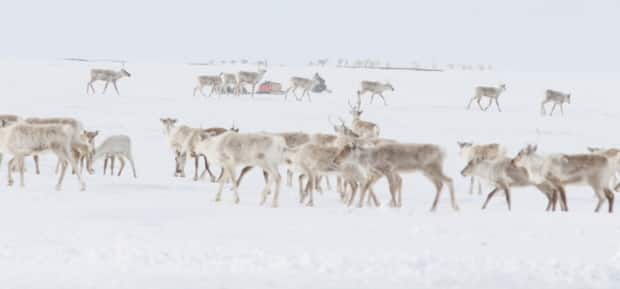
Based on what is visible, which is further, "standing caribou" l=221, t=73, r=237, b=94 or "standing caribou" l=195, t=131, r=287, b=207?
"standing caribou" l=221, t=73, r=237, b=94

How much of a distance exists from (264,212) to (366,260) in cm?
337

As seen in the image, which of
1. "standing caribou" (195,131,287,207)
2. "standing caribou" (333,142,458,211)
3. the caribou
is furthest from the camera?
the caribou

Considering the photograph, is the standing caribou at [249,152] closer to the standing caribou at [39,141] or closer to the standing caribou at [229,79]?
the standing caribou at [39,141]

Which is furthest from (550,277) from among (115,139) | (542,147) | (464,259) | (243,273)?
(542,147)

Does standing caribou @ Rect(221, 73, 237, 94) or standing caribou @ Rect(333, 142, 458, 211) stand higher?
standing caribou @ Rect(221, 73, 237, 94)

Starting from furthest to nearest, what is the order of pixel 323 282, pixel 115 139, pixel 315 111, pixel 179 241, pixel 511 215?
pixel 315 111
pixel 115 139
pixel 511 215
pixel 179 241
pixel 323 282

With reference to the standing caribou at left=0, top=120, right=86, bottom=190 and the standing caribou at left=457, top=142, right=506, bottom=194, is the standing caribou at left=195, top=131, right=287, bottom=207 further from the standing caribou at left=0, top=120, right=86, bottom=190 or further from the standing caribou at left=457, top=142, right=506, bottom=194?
the standing caribou at left=457, top=142, right=506, bottom=194

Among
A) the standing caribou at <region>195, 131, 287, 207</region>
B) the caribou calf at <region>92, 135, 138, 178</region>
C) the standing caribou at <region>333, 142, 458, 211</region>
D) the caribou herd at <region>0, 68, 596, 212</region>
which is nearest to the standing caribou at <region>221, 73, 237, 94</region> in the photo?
the caribou calf at <region>92, 135, 138, 178</region>

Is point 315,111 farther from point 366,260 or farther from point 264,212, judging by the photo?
point 366,260

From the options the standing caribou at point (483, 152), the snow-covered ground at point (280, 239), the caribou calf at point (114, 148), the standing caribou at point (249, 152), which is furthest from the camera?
the caribou calf at point (114, 148)

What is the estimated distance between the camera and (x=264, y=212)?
33.3 ft

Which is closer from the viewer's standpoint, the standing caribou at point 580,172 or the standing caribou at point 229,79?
the standing caribou at point 580,172

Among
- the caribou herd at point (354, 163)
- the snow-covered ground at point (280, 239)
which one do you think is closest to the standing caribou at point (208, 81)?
the snow-covered ground at point (280, 239)

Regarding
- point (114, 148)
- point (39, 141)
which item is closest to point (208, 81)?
point (114, 148)
